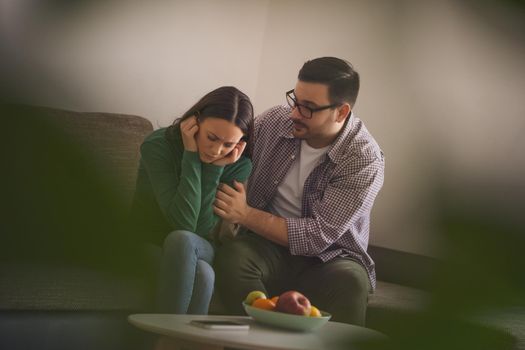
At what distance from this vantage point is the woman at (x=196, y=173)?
69.7 inches

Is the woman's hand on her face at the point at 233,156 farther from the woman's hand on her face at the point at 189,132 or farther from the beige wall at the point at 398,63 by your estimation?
the beige wall at the point at 398,63

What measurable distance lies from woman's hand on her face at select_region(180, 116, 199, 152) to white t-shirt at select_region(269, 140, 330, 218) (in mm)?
510

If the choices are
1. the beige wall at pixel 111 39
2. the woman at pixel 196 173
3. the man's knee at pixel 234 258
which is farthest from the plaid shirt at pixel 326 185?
the beige wall at pixel 111 39

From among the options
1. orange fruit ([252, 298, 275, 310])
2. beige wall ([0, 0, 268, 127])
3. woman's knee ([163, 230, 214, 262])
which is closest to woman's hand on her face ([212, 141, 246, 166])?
woman's knee ([163, 230, 214, 262])

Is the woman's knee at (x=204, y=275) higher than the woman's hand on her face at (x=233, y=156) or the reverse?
the reverse

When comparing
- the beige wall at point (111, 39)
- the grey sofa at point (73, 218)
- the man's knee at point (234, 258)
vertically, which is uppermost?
the beige wall at point (111, 39)

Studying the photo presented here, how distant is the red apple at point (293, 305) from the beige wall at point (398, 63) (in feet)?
5.12

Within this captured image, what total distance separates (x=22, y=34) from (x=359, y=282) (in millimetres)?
2105

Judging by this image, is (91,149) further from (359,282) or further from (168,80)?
(359,282)

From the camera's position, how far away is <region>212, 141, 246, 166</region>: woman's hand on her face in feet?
A: 6.01

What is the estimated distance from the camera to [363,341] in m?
0.13

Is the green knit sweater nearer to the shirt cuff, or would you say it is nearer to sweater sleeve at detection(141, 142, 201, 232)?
sweater sleeve at detection(141, 142, 201, 232)

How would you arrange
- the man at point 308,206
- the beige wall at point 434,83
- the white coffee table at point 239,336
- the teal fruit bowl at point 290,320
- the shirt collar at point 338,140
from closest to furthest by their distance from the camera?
the beige wall at point 434,83, the white coffee table at point 239,336, the teal fruit bowl at point 290,320, the man at point 308,206, the shirt collar at point 338,140

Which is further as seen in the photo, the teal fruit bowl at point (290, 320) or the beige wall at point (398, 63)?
the teal fruit bowl at point (290, 320)
